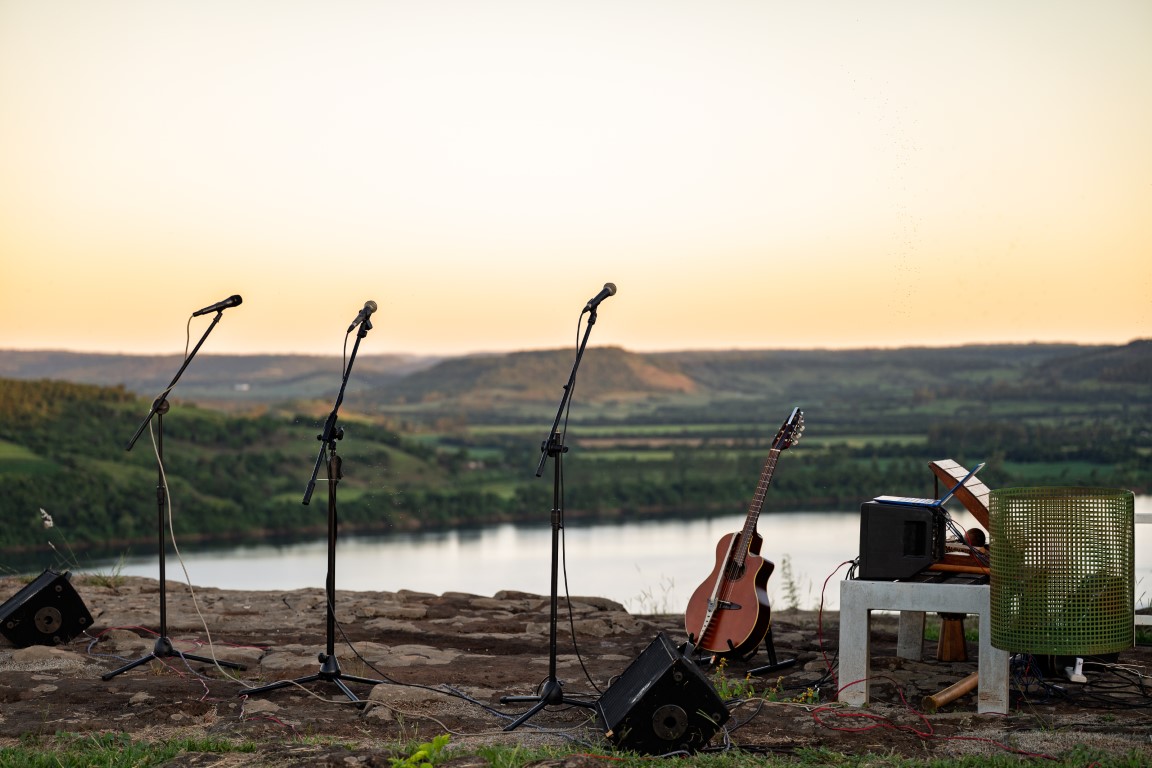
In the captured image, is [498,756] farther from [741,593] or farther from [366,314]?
[741,593]

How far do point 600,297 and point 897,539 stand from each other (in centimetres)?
181

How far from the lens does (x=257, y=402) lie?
5722 cm

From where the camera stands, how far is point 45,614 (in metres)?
6.97

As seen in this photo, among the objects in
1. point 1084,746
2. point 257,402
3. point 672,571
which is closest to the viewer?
point 1084,746

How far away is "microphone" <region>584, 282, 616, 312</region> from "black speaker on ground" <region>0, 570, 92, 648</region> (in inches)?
151

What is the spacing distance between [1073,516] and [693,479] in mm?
43006

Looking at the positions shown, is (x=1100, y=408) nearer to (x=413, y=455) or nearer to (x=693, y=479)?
(x=693, y=479)

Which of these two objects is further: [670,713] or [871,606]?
[871,606]

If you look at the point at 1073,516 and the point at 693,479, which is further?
the point at 693,479

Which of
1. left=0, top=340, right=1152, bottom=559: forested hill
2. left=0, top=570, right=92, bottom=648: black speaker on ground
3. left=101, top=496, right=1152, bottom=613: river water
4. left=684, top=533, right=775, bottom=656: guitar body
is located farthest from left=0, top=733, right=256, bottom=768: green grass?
left=0, top=340, right=1152, bottom=559: forested hill

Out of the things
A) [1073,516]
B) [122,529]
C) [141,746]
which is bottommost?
[122,529]

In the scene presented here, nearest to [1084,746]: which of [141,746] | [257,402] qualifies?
[141,746]

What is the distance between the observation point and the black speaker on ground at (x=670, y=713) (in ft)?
14.9

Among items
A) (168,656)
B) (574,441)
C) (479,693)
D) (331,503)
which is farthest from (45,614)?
(574,441)
